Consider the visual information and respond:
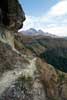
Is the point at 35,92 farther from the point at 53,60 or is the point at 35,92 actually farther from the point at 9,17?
the point at 53,60

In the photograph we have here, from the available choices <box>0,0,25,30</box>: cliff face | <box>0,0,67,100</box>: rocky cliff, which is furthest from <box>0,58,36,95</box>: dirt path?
<box>0,0,25,30</box>: cliff face

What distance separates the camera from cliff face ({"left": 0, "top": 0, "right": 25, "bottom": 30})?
40594 millimetres

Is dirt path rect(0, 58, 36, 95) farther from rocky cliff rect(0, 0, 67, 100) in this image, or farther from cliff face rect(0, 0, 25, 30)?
cliff face rect(0, 0, 25, 30)

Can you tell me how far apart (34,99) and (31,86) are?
4.32 ft

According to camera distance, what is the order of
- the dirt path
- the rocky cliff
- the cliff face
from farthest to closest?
the cliff face
the rocky cliff
the dirt path

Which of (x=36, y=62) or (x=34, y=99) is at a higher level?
(x=36, y=62)

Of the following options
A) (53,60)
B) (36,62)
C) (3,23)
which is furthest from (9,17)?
(53,60)

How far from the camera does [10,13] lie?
40906 mm

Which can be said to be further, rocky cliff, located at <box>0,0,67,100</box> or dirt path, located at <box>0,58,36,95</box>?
rocky cliff, located at <box>0,0,67,100</box>

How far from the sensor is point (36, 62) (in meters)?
38.2

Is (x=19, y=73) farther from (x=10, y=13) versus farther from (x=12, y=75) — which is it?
(x=10, y=13)

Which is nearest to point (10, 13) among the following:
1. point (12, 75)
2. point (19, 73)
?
Result: point (19, 73)

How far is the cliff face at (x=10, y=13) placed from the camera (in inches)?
1598

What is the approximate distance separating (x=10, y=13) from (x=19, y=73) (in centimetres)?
990
